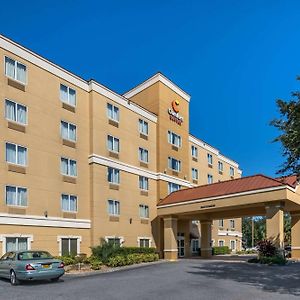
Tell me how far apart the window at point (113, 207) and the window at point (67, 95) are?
795cm

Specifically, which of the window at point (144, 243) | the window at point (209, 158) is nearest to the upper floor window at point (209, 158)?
the window at point (209, 158)

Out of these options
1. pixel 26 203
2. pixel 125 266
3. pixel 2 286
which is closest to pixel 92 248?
pixel 125 266

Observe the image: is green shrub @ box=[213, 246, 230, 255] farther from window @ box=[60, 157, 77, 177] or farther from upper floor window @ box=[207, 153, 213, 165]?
window @ box=[60, 157, 77, 177]

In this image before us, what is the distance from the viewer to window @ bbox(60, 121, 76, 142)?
29.9m

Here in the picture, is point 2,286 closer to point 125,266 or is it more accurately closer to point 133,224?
point 125,266

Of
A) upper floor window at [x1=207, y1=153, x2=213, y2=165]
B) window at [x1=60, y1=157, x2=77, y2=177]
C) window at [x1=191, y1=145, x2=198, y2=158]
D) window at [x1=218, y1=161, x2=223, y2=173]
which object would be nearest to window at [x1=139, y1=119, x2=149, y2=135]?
window at [x1=60, y1=157, x2=77, y2=177]

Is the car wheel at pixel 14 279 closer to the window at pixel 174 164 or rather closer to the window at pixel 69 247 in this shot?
the window at pixel 69 247

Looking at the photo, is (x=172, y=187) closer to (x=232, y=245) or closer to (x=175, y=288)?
(x=232, y=245)

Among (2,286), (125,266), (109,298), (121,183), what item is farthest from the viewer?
(121,183)

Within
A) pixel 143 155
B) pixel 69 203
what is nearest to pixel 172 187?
pixel 143 155

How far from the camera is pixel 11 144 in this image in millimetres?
25938

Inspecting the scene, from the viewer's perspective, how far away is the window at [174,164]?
40.5m

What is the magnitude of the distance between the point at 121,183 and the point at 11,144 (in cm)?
1071

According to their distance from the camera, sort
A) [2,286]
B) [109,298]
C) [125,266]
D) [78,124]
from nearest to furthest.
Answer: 1. [109,298]
2. [2,286]
3. [125,266]
4. [78,124]
